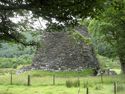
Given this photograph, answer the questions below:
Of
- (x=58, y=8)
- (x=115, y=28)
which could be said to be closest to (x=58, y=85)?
(x=115, y=28)

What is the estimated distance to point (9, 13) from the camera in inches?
733

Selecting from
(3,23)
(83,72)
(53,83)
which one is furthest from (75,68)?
(3,23)

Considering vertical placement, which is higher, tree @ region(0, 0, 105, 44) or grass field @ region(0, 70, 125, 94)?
tree @ region(0, 0, 105, 44)

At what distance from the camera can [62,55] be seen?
131 ft

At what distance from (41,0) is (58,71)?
954 inches

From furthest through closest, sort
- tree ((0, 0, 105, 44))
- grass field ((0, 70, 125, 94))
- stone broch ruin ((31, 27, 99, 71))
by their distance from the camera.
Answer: stone broch ruin ((31, 27, 99, 71))
grass field ((0, 70, 125, 94))
tree ((0, 0, 105, 44))

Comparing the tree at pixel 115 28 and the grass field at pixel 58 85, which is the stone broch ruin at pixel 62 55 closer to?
the grass field at pixel 58 85

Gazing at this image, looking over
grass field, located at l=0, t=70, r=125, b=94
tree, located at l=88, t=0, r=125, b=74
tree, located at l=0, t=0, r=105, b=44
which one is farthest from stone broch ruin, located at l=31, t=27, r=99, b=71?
tree, located at l=0, t=0, r=105, b=44

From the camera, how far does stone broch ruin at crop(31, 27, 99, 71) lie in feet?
128

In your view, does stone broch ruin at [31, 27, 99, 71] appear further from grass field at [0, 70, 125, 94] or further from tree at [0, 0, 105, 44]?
tree at [0, 0, 105, 44]

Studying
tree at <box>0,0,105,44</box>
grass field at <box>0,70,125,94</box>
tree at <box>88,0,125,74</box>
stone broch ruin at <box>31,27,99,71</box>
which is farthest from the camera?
stone broch ruin at <box>31,27,99,71</box>

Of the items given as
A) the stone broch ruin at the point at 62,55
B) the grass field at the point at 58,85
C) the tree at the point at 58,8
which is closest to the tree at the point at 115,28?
the grass field at the point at 58,85

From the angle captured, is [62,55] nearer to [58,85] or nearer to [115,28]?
[115,28]

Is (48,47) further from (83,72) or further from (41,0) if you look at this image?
(41,0)
